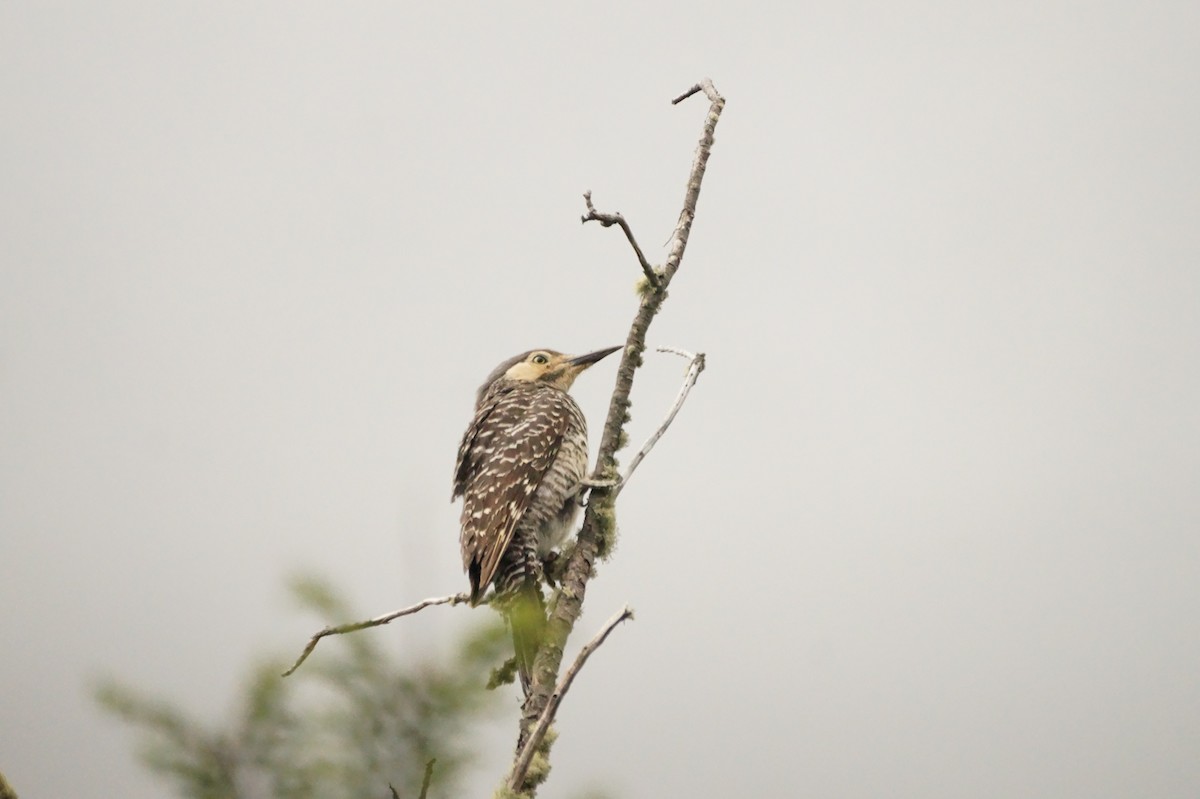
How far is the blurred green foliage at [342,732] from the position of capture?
182cm

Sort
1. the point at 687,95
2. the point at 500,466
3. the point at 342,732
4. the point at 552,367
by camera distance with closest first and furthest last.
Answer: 1. the point at 342,732
2. the point at 687,95
3. the point at 500,466
4. the point at 552,367

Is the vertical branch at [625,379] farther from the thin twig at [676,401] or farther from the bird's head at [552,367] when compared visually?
the bird's head at [552,367]

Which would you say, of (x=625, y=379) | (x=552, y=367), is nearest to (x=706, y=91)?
(x=625, y=379)

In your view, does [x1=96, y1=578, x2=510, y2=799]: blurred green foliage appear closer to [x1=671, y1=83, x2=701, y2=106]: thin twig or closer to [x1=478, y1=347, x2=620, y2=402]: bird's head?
[x1=671, y1=83, x2=701, y2=106]: thin twig

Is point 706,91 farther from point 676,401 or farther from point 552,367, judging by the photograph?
point 552,367

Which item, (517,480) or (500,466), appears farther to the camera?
(500,466)

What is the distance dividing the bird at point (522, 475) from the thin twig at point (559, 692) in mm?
1650

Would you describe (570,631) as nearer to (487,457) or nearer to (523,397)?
(487,457)

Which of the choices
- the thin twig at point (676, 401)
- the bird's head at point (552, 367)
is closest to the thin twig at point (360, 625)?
the thin twig at point (676, 401)

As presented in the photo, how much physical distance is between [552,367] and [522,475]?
3.58 ft

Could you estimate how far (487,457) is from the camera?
16.5ft

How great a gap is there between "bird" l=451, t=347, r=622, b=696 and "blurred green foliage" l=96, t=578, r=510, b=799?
178cm

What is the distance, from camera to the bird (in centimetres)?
442

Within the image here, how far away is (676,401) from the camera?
352 cm
